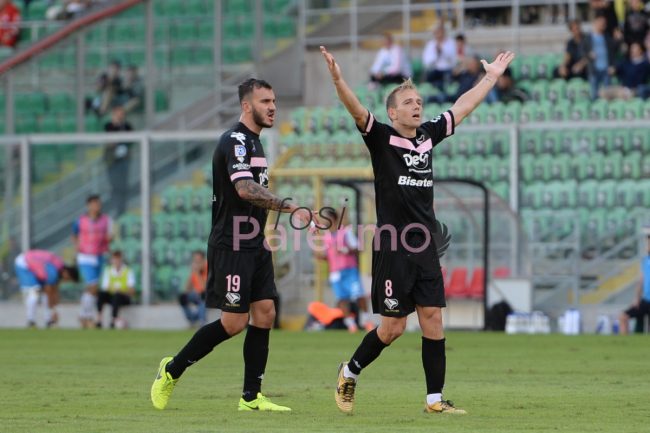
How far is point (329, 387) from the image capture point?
12.7 meters

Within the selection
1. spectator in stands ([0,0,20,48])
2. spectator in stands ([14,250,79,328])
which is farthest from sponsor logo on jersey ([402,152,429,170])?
spectator in stands ([0,0,20,48])

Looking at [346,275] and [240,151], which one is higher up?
[240,151]

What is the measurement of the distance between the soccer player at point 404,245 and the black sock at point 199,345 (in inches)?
34.7

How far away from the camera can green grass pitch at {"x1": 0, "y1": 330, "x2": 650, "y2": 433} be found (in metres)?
9.55

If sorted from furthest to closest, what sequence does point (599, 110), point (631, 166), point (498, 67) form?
point (599, 110) < point (631, 166) < point (498, 67)

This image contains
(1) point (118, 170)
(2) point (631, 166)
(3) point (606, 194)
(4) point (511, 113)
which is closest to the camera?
(3) point (606, 194)

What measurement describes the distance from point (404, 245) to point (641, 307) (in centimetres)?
1219

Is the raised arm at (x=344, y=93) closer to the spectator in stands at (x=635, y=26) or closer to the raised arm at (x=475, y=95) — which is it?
the raised arm at (x=475, y=95)

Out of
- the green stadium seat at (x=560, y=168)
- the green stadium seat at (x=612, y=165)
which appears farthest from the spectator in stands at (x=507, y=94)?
the green stadium seat at (x=612, y=165)

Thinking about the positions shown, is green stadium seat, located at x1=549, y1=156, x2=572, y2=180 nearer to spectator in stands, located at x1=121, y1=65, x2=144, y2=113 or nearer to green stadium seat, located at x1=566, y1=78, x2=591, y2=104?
green stadium seat, located at x1=566, y1=78, x2=591, y2=104

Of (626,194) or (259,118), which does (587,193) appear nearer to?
(626,194)

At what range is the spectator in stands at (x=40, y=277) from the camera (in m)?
25.0

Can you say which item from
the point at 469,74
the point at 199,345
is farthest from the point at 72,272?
the point at 199,345

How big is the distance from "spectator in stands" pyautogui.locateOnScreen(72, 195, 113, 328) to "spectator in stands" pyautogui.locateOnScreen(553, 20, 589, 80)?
8141 millimetres
